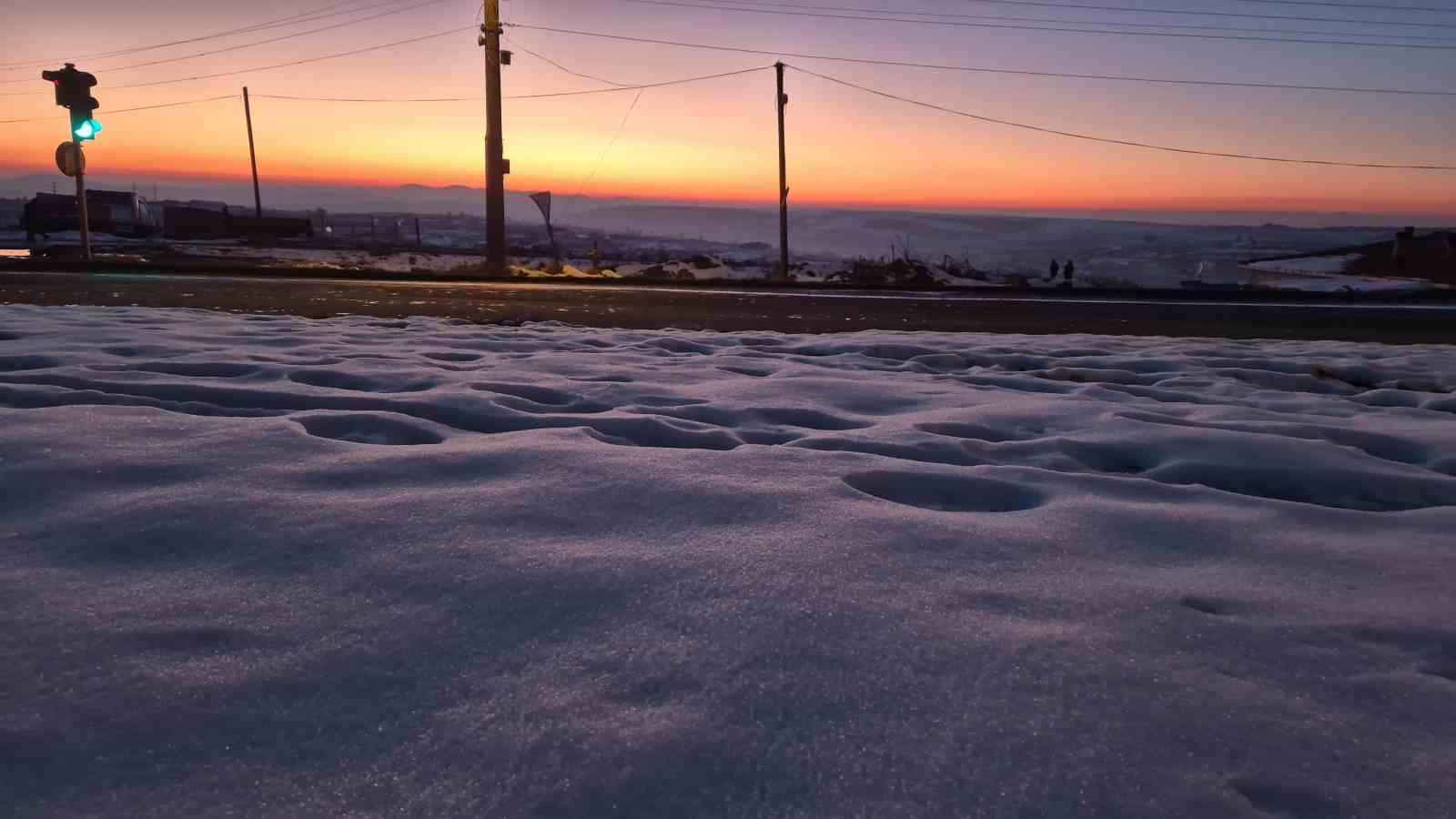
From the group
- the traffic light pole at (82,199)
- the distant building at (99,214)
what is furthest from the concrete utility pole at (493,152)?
the distant building at (99,214)

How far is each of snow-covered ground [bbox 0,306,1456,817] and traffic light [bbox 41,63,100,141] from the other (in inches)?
592

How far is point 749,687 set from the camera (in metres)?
1.02

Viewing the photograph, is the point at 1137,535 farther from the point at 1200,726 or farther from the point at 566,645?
the point at 566,645

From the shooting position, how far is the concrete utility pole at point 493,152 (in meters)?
15.3

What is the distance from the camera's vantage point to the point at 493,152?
1556 centimetres

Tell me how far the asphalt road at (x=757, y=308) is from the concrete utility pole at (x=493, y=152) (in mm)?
5345

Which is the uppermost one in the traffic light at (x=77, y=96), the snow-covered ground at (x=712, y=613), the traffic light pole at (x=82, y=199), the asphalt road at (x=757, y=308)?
the traffic light at (x=77, y=96)

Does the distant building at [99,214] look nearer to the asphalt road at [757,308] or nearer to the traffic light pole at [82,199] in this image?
the traffic light pole at [82,199]

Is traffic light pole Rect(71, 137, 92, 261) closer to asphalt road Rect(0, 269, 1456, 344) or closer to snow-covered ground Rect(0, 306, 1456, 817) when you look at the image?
asphalt road Rect(0, 269, 1456, 344)

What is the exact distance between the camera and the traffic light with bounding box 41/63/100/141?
539 inches

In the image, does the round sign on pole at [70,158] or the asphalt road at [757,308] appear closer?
the asphalt road at [757,308]

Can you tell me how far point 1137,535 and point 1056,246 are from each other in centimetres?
8259

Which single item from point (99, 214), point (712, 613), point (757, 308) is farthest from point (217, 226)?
point (712, 613)

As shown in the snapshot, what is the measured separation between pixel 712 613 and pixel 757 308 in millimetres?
6740
